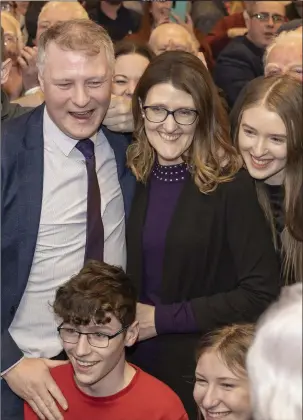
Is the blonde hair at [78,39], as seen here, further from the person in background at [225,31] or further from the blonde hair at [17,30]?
the person in background at [225,31]

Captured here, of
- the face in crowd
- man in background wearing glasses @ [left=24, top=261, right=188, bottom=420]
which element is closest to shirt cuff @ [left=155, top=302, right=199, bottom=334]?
man in background wearing glasses @ [left=24, top=261, right=188, bottom=420]

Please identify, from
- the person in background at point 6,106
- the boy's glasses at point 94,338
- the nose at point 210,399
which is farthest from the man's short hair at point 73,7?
the nose at point 210,399

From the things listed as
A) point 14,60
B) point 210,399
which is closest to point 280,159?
point 210,399

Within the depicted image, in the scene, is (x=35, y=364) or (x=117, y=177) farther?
(x=117, y=177)

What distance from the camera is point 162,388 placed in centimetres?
259

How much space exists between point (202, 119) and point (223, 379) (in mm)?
737

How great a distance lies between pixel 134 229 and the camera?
108 inches

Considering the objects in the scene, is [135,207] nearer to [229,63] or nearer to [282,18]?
[229,63]

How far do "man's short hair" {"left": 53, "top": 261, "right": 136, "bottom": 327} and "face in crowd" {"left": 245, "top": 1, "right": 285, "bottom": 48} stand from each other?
225cm

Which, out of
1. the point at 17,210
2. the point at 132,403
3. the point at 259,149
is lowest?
the point at 132,403

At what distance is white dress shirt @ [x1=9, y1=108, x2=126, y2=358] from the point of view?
2.67 metres

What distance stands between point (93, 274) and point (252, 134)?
64 centimetres

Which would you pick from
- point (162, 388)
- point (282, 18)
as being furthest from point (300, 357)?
point (282, 18)

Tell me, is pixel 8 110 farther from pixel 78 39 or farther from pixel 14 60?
pixel 14 60
